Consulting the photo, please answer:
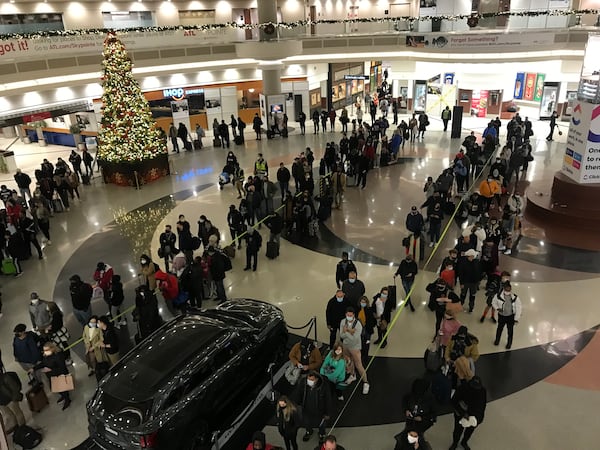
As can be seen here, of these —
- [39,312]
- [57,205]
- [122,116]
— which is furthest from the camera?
[122,116]

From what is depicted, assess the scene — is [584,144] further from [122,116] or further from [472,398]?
[122,116]

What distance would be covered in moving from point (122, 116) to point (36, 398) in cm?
1221

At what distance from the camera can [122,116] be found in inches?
690

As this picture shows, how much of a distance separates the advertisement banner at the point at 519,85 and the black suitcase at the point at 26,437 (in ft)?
96.4

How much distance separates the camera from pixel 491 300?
9.29 m

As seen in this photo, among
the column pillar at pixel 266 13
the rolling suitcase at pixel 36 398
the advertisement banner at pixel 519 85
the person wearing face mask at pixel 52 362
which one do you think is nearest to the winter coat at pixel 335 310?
the person wearing face mask at pixel 52 362

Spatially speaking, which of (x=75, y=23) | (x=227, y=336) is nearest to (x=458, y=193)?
(x=227, y=336)

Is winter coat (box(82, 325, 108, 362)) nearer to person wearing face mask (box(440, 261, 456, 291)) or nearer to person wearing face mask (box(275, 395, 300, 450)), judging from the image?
person wearing face mask (box(275, 395, 300, 450))

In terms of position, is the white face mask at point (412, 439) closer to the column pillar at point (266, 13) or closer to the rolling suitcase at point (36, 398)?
the rolling suitcase at point (36, 398)

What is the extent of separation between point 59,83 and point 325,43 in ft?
45.0

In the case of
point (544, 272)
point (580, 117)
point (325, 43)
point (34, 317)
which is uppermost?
point (325, 43)

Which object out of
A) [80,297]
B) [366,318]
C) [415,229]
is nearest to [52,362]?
[80,297]

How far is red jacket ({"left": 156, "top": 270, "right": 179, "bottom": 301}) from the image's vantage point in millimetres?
9320

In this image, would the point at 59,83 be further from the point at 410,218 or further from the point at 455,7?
the point at 455,7
